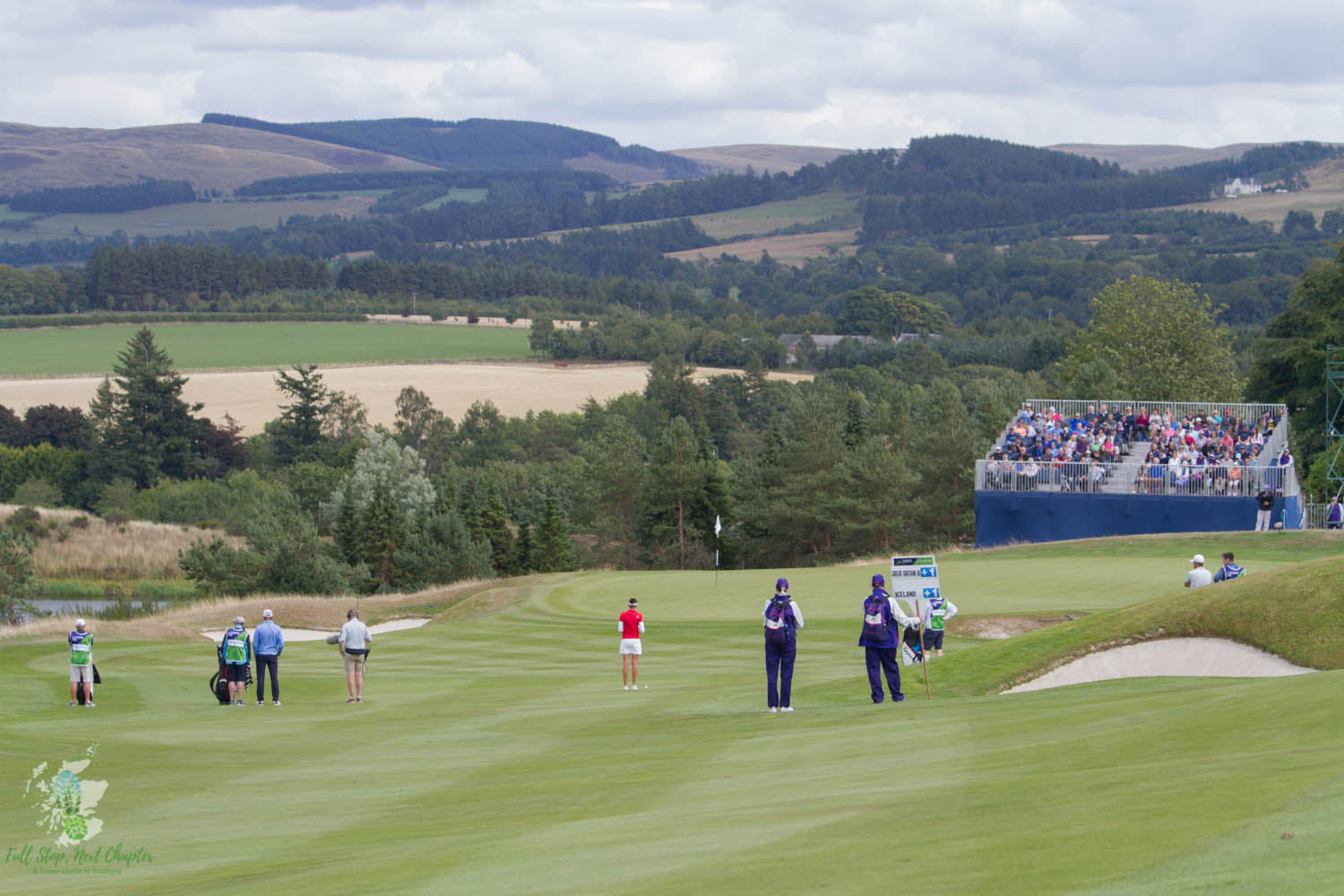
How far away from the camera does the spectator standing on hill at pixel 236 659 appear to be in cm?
2370

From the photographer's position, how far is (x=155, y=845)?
509 inches

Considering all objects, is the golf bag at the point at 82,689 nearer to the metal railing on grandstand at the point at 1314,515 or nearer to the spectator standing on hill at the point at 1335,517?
the spectator standing on hill at the point at 1335,517

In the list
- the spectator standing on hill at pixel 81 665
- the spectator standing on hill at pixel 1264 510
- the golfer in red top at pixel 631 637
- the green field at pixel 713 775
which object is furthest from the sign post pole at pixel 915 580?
the spectator standing on hill at pixel 1264 510

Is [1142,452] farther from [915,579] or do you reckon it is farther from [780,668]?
[780,668]

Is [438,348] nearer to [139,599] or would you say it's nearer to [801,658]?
[139,599]

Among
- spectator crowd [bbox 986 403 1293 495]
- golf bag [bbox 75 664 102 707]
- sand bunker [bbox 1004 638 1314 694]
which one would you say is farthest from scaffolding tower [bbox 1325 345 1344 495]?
golf bag [bbox 75 664 102 707]

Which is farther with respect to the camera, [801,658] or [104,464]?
[104,464]

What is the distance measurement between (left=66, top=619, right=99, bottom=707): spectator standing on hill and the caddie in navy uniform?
13.3 m

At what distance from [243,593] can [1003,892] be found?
65.0m

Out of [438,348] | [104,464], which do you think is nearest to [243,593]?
[104,464]

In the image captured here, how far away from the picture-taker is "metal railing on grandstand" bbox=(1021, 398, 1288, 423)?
218 ft

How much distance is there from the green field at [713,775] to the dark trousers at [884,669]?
0.71m

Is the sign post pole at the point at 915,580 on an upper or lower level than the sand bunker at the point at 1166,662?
upper

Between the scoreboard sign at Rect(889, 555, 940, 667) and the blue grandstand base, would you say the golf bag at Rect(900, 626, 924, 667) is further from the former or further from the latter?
the blue grandstand base
